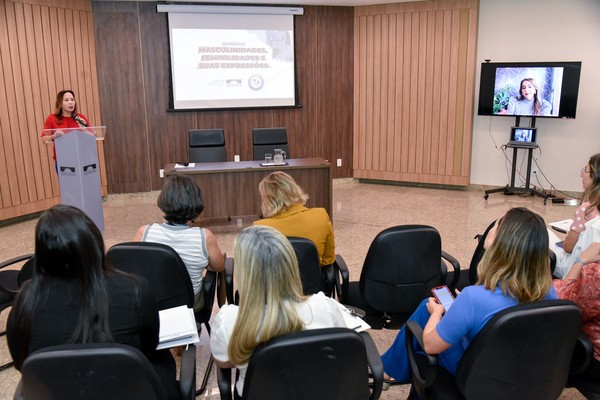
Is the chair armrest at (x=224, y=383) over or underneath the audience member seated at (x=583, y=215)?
underneath

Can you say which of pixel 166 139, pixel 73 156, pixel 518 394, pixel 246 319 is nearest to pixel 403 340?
pixel 518 394

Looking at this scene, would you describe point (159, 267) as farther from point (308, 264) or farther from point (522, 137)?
point (522, 137)

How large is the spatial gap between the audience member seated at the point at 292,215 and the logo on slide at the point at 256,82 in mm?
4741

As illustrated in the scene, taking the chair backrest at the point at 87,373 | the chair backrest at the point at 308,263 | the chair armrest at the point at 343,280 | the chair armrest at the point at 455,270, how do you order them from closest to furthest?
the chair backrest at the point at 87,373, the chair backrest at the point at 308,263, the chair armrest at the point at 343,280, the chair armrest at the point at 455,270

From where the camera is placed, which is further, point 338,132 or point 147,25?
point 338,132

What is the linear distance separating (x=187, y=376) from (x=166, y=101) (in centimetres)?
597

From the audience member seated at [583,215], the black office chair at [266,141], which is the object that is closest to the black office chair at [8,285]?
the audience member seated at [583,215]

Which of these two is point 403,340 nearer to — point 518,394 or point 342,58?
point 518,394

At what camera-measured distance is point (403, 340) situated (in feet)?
7.63

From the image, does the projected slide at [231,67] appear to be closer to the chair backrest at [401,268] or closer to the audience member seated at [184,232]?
the audience member seated at [184,232]

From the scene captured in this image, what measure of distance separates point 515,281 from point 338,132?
6.50 metres

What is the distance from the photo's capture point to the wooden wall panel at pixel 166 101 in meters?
7.06

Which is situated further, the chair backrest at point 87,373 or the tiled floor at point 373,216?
the tiled floor at point 373,216

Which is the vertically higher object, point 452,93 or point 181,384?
point 452,93
